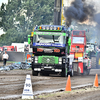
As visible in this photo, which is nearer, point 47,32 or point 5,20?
point 47,32

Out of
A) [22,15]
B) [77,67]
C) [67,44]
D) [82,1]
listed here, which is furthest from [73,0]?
[22,15]

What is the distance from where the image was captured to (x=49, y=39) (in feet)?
62.2

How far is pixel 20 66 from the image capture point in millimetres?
27875

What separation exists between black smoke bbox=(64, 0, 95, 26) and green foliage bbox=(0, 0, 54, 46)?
3488cm

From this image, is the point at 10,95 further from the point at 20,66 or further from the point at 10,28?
the point at 10,28

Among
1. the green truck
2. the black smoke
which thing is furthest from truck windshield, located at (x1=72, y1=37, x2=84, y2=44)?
the black smoke

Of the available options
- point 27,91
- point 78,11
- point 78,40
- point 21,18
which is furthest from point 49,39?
point 21,18

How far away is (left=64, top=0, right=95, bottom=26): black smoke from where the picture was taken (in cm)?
3077

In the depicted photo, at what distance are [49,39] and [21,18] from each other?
4814 cm

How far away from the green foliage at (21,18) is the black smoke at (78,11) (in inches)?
1373

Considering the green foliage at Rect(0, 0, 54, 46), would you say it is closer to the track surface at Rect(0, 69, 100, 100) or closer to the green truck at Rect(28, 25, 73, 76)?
the green truck at Rect(28, 25, 73, 76)

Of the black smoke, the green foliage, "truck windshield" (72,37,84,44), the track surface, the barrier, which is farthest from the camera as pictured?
the green foliage

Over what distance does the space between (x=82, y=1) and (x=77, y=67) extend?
11.5 metres

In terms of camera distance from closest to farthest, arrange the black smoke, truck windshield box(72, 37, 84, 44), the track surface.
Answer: the track surface, truck windshield box(72, 37, 84, 44), the black smoke
